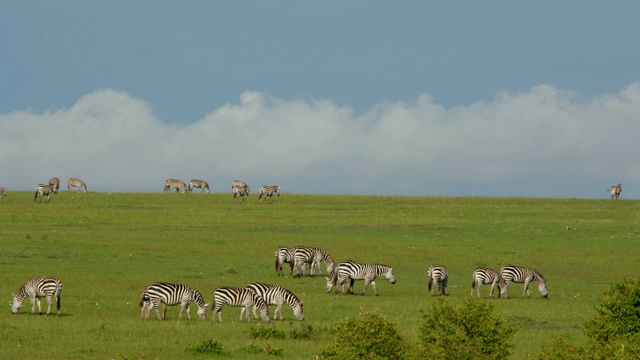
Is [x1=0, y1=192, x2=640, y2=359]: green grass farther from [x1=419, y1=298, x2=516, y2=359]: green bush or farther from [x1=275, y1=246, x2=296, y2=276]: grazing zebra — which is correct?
[x1=419, y1=298, x2=516, y2=359]: green bush

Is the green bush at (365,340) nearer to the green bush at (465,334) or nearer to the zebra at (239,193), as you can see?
the green bush at (465,334)

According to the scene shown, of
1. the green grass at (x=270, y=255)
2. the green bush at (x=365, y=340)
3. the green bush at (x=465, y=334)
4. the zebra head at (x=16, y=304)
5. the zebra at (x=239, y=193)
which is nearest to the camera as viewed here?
the green bush at (x=365, y=340)

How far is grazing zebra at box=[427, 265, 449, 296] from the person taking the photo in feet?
118

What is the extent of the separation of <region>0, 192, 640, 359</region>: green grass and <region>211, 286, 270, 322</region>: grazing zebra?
1.86ft

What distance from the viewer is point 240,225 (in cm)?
5947

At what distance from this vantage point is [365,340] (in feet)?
66.8

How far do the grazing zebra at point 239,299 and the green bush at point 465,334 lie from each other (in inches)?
346

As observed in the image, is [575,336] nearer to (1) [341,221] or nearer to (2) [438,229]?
(2) [438,229]

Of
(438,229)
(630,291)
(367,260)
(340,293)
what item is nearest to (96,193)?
(438,229)

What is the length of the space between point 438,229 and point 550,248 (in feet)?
27.3

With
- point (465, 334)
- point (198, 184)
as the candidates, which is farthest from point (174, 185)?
point (465, 334)

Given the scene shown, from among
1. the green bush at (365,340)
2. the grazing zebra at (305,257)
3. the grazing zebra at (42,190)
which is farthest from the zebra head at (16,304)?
the grazing zebra at (42,190)

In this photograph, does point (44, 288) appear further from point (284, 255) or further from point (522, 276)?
point (522, 276)

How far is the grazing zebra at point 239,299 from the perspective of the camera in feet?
96.0
